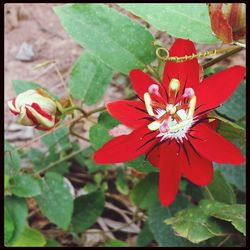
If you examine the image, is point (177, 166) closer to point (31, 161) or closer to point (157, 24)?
point (157, 24)

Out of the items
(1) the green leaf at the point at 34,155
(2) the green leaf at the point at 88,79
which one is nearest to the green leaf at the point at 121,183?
(1) the green leaf at the point at 34,155

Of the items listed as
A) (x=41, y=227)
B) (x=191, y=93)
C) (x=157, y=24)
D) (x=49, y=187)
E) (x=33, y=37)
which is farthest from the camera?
(x=33, y=37)

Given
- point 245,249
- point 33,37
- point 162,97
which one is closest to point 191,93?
point 162,97

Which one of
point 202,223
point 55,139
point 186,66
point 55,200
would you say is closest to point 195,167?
point 186,66

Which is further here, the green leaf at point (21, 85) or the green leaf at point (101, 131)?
the green leaf at point (21, 85)

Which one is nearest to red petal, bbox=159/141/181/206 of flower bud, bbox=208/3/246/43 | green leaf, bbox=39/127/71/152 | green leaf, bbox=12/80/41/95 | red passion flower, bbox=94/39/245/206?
red passion flower, bbox=94/39/245/206

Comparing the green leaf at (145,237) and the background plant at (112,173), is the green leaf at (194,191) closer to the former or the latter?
the background plant at (112,173)

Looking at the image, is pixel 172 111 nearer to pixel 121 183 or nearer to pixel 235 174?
pixel 235 174
